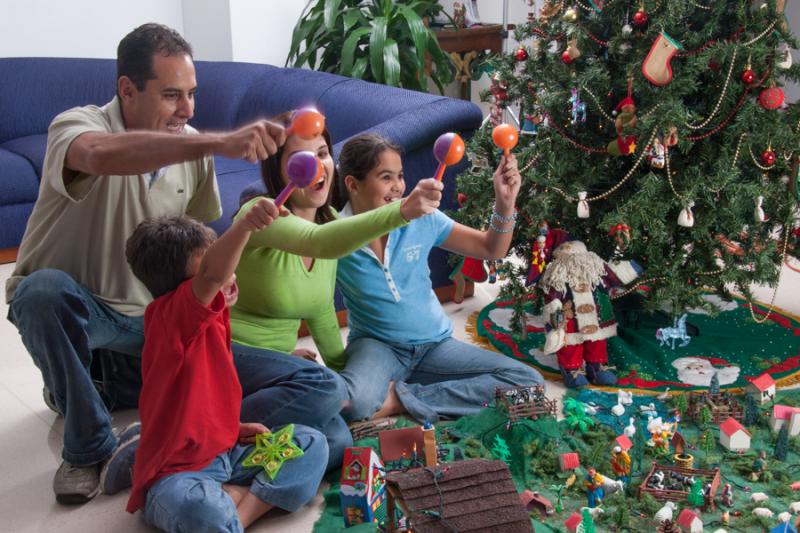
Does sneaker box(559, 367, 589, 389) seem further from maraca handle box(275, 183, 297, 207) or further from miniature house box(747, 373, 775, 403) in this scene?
maraca handle box(275, 183, 297, 207)

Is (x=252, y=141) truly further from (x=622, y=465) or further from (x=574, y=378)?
(x=574, y=378)

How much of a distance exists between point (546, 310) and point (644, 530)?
90 cm

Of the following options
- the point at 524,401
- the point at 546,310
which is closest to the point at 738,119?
the point at 546,310

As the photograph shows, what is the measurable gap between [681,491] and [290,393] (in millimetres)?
913

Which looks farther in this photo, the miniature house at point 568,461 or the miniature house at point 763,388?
the miniature house at point 763,388

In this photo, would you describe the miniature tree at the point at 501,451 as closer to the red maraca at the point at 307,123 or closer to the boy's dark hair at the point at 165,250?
the boy's dark hair at the point at 165,250

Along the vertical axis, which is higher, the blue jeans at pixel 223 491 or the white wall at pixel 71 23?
the white wall at pixel 71 23

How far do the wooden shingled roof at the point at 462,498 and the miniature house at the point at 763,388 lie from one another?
1.18 meters

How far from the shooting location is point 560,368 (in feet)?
9.22

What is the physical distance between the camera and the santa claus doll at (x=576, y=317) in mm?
2754

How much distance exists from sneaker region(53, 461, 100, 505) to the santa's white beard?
1.37 meters

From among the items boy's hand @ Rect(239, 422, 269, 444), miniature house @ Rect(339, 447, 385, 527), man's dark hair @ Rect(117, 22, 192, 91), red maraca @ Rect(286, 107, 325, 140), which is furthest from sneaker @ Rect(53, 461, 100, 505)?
red maraca @ Rect(286, 107, 325, 140)

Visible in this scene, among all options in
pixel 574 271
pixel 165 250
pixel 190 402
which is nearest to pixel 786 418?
pixel 574 271


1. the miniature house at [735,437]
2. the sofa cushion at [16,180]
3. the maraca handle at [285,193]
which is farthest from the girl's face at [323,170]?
the sofa cushion at [16,180]
